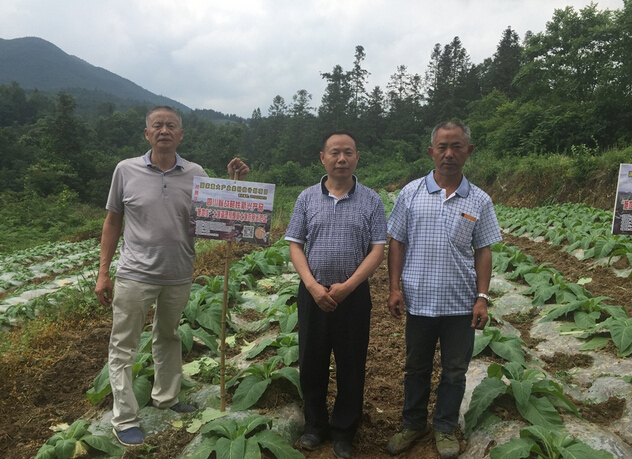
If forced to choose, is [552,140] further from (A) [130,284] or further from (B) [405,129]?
(B) [405,129]

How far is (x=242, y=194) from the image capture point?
3080 millimetres

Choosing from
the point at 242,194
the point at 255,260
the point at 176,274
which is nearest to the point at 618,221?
the point at 242,194

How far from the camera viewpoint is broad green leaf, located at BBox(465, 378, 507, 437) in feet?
9.14

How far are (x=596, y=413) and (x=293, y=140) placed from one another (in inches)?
2173

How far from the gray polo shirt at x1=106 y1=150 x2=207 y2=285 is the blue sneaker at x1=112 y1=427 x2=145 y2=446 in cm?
95

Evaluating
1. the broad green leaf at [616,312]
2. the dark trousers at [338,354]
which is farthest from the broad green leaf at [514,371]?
the broad green leaf at [616,312]

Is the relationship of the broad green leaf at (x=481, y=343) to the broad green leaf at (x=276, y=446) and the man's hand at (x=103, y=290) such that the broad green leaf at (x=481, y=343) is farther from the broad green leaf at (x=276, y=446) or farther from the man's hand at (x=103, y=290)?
the man's hand at (x=103, y=290)

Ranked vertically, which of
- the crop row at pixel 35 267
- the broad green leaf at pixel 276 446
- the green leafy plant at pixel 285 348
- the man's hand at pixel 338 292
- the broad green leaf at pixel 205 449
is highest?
the man's hand at pixel 338 292

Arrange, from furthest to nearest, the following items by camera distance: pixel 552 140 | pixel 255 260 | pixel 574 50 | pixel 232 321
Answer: pixel 574 50, pixel 552 140, pixel 255 260, pixel 232 321

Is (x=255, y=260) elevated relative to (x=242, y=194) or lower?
lower

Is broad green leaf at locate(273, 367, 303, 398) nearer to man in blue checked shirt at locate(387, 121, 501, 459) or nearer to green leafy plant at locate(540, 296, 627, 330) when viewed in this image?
man in blue checked shirt at locate(387, 121, 501, 459)

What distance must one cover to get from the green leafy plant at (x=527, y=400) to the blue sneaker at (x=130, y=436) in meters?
2.06

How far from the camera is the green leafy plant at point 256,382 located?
306cm

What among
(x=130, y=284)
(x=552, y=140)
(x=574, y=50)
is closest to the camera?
(x=130, y=284)
